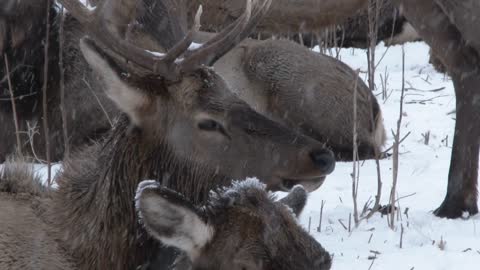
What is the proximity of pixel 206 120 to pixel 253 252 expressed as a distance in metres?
1.25

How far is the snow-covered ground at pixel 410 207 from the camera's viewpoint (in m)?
6.09

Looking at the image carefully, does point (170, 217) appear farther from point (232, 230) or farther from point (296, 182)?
point (296, 182)

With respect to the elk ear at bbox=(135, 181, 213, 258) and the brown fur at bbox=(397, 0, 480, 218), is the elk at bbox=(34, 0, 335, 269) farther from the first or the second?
the brown fur at bbox=(397, 0, 480, 218)

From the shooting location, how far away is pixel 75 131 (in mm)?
8602

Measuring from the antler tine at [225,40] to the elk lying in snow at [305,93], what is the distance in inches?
157

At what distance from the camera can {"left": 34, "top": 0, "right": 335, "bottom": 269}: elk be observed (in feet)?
16.2

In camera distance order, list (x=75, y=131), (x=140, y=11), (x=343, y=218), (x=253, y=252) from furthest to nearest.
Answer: (x=75, y=131)
(x=140, y=11)
(x=343, y=218)
(x=253, y=252)

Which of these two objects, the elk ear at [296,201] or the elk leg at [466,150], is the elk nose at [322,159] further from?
the elk leg at [466,150]

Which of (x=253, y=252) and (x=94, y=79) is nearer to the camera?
(x=253, y=252)

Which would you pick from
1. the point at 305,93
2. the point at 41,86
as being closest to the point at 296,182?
the point at 41,86

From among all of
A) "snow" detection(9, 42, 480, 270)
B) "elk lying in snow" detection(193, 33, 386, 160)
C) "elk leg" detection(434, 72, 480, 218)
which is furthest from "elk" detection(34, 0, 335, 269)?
"elk lying in snow" detection(193, 33, 386, 160)

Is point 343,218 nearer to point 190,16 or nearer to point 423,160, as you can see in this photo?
point 423,160

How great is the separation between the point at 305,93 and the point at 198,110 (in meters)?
4.65

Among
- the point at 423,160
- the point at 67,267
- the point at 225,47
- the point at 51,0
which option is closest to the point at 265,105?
the point at 423,160
